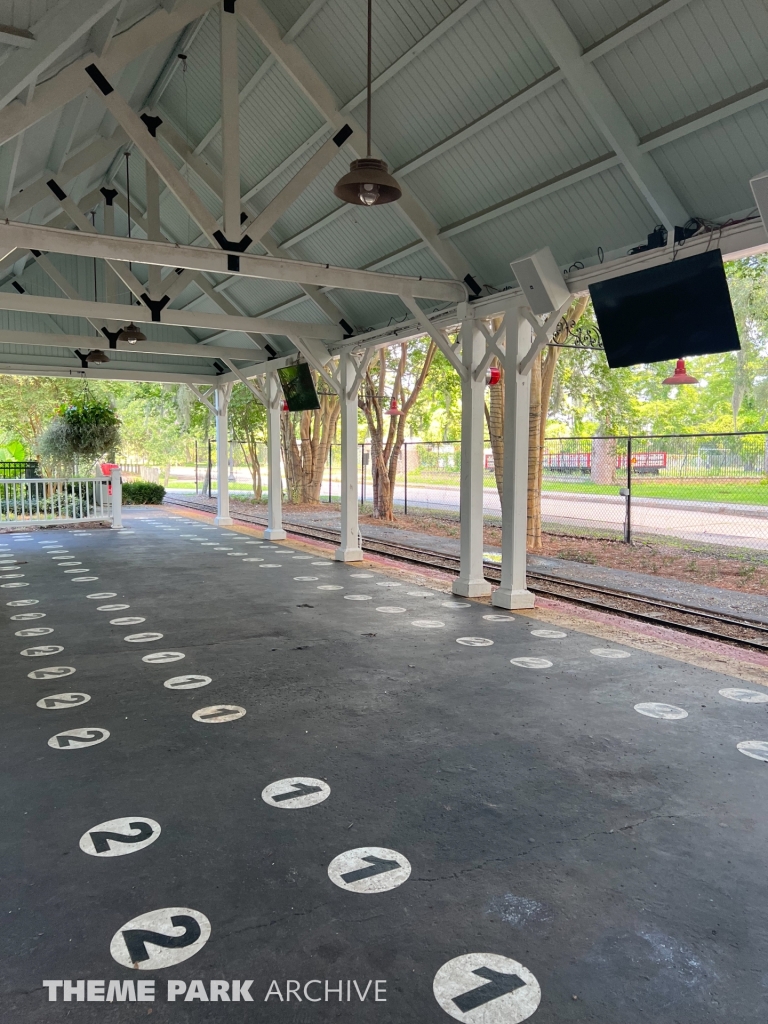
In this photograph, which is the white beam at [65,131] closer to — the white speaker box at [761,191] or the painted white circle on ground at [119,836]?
the white speaker box at [761,191]

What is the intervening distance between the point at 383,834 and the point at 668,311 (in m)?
4.29

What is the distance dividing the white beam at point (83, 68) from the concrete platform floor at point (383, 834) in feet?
13.4

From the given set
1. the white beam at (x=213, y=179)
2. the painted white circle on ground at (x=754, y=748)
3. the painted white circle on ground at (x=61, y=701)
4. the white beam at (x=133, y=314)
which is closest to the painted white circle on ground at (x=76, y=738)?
the painted white circle on ground at (x=61, y=701)

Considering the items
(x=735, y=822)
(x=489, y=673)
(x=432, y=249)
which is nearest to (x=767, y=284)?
(x=432, y=249)

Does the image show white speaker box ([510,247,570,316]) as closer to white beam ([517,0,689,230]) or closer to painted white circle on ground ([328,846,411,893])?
white beam ([517,0,689,230])

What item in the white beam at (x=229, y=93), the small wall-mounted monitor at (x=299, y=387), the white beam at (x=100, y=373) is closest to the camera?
the white beam at (x=229, y=93)

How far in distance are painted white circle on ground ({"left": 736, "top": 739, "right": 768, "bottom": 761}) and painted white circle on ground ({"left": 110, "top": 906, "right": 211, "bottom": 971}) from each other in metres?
2.65

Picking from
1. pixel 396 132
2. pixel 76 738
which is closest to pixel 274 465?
pixel 396 132

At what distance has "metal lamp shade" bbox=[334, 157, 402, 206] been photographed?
13.5ft

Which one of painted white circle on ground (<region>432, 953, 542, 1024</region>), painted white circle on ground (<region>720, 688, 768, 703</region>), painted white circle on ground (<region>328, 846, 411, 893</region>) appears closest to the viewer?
painted white circle on ground (<region>432, 953, 542, 1024</region>)

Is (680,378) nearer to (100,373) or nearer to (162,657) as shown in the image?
(162,657)

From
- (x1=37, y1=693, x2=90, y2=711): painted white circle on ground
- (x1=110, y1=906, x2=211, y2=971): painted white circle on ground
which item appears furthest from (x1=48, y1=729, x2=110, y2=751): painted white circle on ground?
(x1=110, y1=906, x2=211, y2=971): painted white circle on ground

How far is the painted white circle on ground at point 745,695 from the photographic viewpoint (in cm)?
399

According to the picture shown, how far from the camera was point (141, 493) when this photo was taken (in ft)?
67.7
